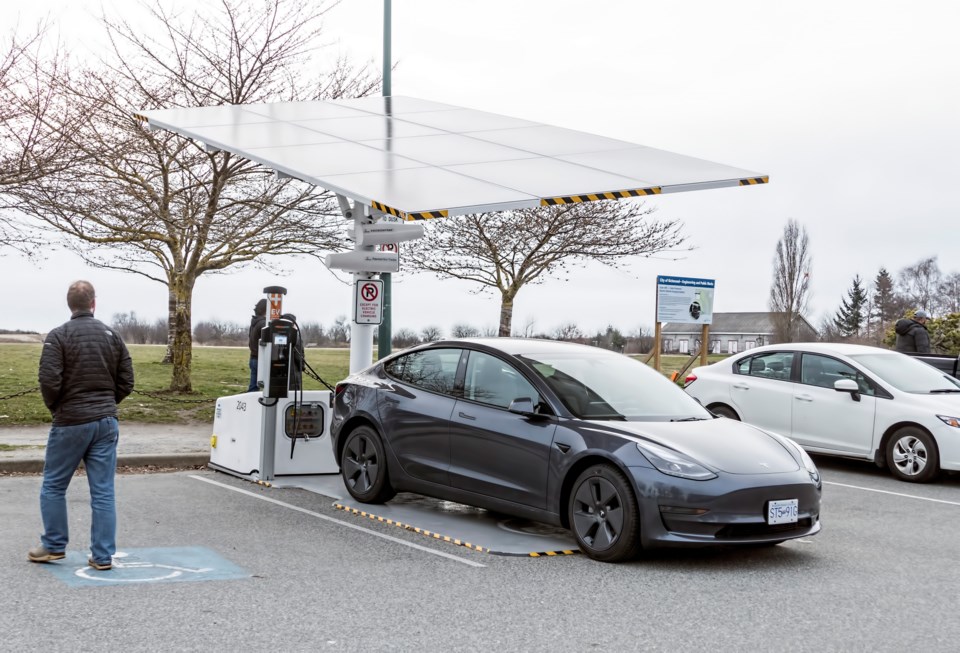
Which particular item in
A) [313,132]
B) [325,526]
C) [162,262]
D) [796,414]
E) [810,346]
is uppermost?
[313,132]

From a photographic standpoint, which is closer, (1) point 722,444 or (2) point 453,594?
(2) point 453,594

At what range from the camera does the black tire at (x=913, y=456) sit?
432 inches

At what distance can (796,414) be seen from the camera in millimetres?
12297

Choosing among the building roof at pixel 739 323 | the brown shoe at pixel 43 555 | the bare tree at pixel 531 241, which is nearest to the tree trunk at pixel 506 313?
the bare tree at pixel 531 241

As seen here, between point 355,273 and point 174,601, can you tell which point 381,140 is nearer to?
point 355,273

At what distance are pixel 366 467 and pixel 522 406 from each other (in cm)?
214

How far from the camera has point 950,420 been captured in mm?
10883

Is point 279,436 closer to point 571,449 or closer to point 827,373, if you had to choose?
point 571,449

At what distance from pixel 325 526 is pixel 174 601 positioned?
2.43 metres

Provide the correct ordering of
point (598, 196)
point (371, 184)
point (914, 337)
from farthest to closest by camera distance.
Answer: point (914, 337) → point (598, 196) → point (371, 184)

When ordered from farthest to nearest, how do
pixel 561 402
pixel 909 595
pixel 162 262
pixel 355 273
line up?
1. pixel 162 262
2. pixel 355 273
3. pixel 561 402
4. pixel 909 595

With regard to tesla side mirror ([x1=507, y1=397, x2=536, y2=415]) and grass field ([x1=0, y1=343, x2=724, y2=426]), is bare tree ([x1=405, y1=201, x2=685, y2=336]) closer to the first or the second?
grass field ([x1=0, y1=343, x2=724, y2=426])

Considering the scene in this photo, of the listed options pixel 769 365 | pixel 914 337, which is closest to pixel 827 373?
pixel 769 365

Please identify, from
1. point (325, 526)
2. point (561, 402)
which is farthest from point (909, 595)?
point (325, 526)
